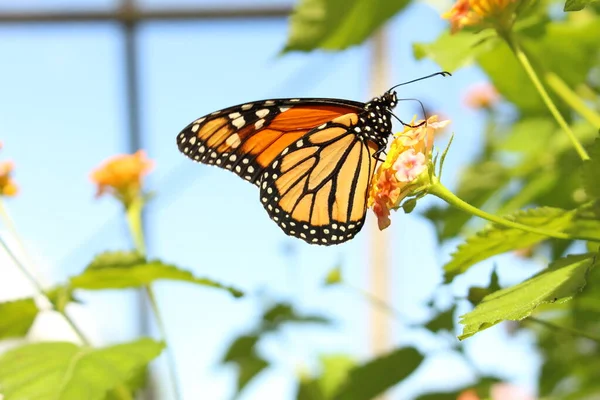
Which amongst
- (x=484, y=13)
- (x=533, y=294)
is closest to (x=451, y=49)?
(x=484, y=13)

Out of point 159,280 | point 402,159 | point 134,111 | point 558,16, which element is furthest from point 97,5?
point 402,159

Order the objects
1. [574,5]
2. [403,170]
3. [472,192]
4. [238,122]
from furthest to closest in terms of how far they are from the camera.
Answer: [472,192] → [238,122] → [403,170] → [574,5]

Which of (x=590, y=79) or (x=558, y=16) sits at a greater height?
(x=558, y=16)

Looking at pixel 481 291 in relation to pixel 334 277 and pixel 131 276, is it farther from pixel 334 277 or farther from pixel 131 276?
pixel 334 277

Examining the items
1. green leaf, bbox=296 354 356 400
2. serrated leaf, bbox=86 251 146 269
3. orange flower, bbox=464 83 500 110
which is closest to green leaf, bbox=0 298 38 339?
serrated leaf, bbox=86 251 146 269

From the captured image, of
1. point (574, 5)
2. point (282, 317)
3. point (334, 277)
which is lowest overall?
point (282, 317)

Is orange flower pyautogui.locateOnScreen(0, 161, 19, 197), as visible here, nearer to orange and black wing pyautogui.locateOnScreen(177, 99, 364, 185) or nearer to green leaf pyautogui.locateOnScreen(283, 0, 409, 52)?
orange and black wing pyautogui.locateOnScreen(177, 99, 364, 185)

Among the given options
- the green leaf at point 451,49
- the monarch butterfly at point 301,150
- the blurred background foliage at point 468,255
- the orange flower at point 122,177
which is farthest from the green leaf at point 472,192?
the orange flower at point 122,177

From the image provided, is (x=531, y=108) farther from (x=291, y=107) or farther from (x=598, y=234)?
(x=598, y=234)
